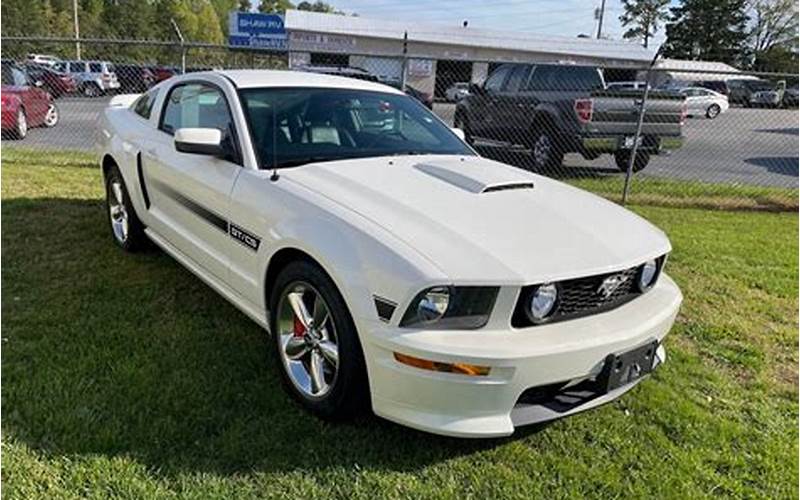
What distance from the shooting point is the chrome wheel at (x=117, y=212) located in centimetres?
488

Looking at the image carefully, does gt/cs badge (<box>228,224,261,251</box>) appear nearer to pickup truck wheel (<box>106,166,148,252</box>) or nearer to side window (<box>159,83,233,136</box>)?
side window (<box>159,83,233,136</box>)

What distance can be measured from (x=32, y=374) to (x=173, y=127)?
1841 mm

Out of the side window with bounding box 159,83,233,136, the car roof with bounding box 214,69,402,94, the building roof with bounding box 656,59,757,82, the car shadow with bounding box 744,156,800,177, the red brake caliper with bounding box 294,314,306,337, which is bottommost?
the car shadow with bounding box 744,156,800,177

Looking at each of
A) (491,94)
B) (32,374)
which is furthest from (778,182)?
(32,374)

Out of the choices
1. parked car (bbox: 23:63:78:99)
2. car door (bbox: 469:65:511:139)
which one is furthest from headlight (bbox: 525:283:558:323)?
parked car (bbox: 23:63:78:99)

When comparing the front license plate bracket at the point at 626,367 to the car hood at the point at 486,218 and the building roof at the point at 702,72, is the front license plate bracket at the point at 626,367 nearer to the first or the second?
the car hood at the point at 486,218

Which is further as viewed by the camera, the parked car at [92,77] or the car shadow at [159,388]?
the parked car at [92,77]

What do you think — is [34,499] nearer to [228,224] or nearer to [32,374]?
[32,374]

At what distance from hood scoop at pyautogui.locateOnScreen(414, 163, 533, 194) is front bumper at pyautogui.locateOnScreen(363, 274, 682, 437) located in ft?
2.69

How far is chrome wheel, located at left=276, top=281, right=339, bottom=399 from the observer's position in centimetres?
274

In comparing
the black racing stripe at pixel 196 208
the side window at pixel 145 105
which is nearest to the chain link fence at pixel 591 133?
the side window at pixel 145 105

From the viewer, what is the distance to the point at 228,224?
3318 mm

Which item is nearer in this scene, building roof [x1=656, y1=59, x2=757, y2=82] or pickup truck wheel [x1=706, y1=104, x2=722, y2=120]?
building roof [x1=656, y1=59, x2=757, y2=82]

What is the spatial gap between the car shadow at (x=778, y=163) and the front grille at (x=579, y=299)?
40.4ft
